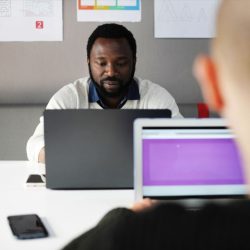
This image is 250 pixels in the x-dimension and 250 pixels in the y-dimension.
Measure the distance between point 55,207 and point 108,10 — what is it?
1622 mm

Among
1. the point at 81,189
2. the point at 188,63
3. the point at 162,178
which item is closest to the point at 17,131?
the point at 188,63

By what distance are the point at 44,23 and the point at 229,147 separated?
1.76 meters

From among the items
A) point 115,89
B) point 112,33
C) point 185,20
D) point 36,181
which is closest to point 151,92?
point 115,89

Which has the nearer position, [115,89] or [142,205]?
[142,205]

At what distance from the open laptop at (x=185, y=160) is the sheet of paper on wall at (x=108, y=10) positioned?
1.62 metres

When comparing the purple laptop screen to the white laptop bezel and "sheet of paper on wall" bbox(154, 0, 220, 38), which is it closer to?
the white laptop bezel

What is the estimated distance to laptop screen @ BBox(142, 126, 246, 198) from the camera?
1526 millimetres

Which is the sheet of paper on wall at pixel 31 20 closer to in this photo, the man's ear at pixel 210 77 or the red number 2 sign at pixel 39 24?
the red number 2 sign at pixel 39 24

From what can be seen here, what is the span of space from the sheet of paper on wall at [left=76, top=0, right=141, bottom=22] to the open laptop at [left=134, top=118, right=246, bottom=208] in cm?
162

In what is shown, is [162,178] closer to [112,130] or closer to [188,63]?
[112,130]

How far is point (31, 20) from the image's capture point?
3018 millimetres

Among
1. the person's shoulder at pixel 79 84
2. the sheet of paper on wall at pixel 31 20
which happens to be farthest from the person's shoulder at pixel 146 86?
the sheet of paper on wall at pixel 31 20

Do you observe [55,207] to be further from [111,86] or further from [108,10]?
[108,10]

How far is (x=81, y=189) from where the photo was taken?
183 centimetres
